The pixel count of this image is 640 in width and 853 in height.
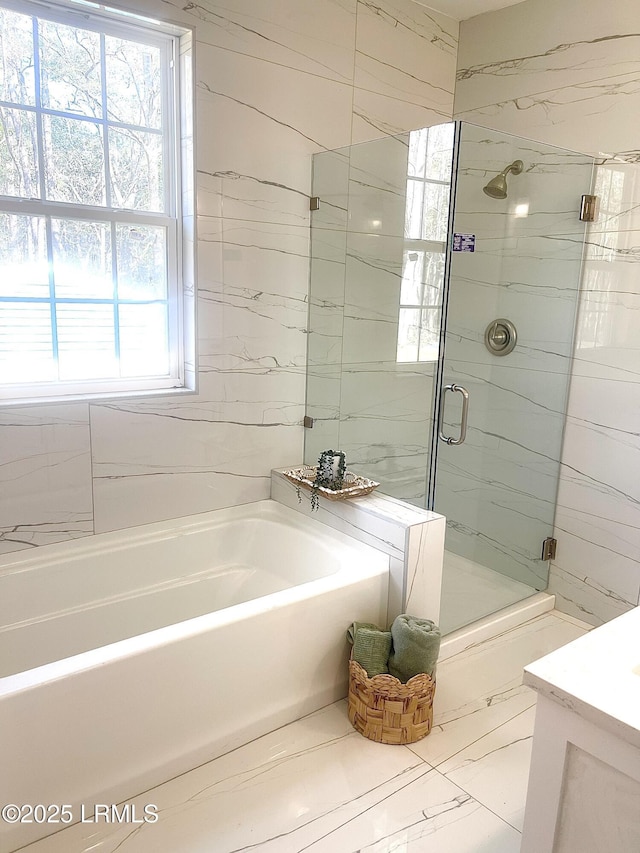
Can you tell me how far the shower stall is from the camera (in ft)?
7.64

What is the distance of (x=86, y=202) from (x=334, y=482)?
4.56ft

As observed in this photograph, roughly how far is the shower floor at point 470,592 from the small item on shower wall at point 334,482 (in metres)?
0.43

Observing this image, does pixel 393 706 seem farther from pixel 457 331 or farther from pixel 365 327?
pixel 365 327

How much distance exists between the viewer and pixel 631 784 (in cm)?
107

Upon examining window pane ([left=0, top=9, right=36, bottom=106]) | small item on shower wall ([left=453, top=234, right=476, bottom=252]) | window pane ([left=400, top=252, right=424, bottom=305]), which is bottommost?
window pane ([left=400, top=252, right=424, bottom=305])

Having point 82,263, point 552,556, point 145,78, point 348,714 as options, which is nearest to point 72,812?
point 348,714

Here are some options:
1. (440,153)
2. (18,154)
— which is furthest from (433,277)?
(18,154)

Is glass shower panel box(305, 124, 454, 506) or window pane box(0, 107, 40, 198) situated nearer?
window pane box(0, 107, 40, 198)

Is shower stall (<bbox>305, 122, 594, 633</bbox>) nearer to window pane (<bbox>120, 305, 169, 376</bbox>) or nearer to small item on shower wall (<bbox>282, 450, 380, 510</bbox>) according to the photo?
small item on shower wall (<bbox>282, 450, 380, 510</bbox>)

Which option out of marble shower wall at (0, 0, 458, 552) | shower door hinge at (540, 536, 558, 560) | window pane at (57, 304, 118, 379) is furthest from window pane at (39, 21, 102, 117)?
shower door hinge at (540, 536, 558, 560)

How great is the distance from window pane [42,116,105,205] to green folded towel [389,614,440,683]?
1867 mm

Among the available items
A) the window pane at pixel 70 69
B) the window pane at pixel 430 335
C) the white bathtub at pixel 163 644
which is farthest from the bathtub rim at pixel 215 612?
the window pane at pixel 70 69

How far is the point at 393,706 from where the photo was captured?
1.99m

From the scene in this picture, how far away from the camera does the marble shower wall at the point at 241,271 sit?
7.59ft
